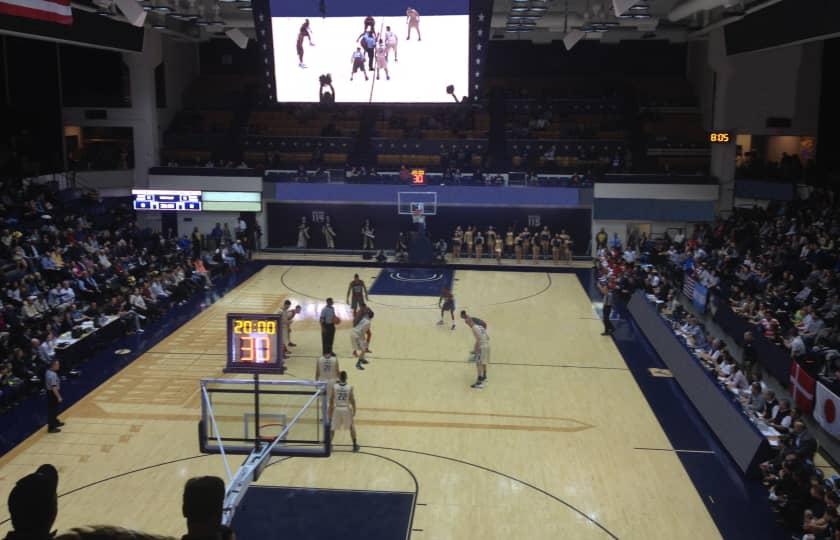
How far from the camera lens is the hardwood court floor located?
12.7m

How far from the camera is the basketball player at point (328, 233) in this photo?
3662cm

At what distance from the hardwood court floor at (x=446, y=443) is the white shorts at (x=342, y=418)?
58 cm

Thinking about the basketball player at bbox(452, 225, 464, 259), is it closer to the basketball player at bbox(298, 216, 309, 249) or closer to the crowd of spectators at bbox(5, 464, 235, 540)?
the basketball player at bbox(298, 216, 309, 249)

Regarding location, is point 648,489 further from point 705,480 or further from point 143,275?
point 143,275

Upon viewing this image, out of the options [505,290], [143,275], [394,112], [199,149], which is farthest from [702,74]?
[143,275]

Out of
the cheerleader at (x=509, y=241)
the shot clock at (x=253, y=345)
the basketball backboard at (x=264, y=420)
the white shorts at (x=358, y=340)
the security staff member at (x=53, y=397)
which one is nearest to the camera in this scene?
the shot clock at (x=253, y=345)

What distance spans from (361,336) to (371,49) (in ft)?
36.4

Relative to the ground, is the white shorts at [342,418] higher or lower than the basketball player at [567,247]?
lower

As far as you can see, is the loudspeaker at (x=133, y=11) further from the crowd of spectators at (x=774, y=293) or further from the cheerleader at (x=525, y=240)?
the cheerleader at (x=525, y=240)

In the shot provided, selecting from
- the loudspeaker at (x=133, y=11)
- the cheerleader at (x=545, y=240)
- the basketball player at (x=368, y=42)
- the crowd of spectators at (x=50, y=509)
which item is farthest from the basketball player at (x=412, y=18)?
the crowd of spectators at (x=50, y=509)

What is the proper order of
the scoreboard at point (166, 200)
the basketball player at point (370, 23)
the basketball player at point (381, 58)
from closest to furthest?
1. the basketball player at point (370, 23)
2. the basketball player at point (381, 58)
3. the scoreboard at point (166, 200)

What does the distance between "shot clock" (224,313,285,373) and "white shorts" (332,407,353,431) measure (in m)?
3.74

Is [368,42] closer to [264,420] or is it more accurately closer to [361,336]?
[361,336]

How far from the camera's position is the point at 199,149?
127 feet
